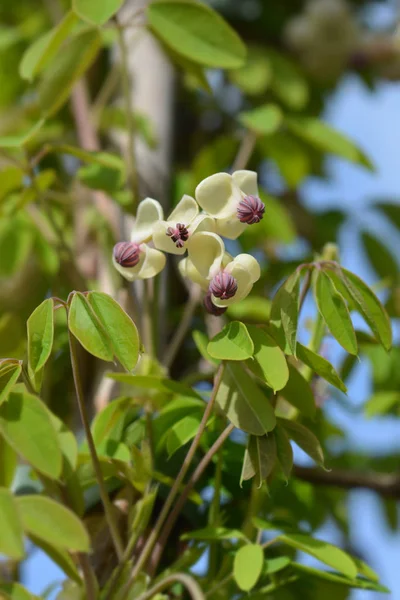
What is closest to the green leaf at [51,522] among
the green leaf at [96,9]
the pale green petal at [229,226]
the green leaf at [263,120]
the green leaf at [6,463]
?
the green leaf at [6,463]

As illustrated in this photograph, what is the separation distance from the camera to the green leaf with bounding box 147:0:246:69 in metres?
0.74

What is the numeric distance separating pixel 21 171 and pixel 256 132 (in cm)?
37

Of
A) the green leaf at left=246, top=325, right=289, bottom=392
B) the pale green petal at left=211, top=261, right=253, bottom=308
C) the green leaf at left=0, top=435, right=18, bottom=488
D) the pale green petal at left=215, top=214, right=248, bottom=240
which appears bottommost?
the green leaf at left=0, top=435, right=18, bottom=488

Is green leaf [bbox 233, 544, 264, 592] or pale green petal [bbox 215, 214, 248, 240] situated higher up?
pale green petal [bbox 215, 214, 248, 240]

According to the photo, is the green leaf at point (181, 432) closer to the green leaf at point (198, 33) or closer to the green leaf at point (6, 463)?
the green leaf at point (6, 463)

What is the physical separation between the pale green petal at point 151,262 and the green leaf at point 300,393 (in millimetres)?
129

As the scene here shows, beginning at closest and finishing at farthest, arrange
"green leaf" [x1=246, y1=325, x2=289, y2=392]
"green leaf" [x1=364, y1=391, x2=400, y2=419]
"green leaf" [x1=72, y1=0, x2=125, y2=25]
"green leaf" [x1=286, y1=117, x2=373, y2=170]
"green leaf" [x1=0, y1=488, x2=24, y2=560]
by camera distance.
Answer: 1. "green leaf" [x1=0, y1=488, x2=24, y2=560]
2. "green leaf" [x1=246, y1=325, x2=289, y2=392]
3. "green leaf" [x1=72, y1=0, x2=125, y2=25]
4. "green leaf" [x1=364, y1=391, x2=400, y2=419]
5. "green leaf" [x1=286, y1=117, x2=373, y2=170]

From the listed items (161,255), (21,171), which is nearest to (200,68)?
(21,171)

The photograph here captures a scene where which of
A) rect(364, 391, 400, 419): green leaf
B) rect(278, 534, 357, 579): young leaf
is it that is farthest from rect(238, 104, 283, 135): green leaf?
rect(278, 534, 357, 579): young leaf

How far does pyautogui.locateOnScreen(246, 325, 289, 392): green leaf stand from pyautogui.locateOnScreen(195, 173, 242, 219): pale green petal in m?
0.09

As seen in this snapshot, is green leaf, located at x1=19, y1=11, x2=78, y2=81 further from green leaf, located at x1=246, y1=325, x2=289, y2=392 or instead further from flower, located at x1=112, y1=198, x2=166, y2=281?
green leaf, located at x1=246, y1=325, x2=289, y2=392

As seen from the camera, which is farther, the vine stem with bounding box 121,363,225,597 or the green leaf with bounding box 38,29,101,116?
the green leaf with bounding box 38,29,101,116

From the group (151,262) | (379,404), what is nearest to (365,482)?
(379,404)

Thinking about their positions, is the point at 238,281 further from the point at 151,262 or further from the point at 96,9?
the point at 96,9
